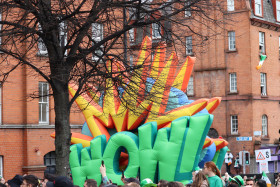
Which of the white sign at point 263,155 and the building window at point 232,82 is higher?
the building window at point 232,82

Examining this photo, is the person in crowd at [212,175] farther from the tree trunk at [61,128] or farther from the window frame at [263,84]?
the window frame at [263,84]

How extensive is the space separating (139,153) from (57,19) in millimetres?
8687

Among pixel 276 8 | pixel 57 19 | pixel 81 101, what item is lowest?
pixel 81 101

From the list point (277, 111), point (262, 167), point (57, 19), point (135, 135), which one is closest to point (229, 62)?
point (277, 111)

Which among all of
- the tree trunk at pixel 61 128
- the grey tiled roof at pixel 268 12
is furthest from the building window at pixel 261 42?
the tree trunk at pixel 61 128

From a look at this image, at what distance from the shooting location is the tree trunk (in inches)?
530

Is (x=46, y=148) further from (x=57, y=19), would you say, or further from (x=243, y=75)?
(x=243, y=75)

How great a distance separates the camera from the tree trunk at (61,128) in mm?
13469

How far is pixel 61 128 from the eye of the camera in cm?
1351

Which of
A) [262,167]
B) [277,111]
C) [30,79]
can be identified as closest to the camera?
[262,167]

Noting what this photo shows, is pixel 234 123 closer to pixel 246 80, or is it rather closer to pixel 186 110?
pixel 246 80

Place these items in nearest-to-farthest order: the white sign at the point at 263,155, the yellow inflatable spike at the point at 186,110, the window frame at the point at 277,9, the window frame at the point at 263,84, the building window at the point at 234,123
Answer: the yellow inflatable spike at the point at 186,110
the white sign at the point at 263,155
the building window at the point at 234,123
the window frame at the point at 263,84
the window frame at the point at 277,9

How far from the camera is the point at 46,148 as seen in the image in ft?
97.9

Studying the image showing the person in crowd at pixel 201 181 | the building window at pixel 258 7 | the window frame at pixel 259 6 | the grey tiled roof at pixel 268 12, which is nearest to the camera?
the person in crowd at pixel 201 181
